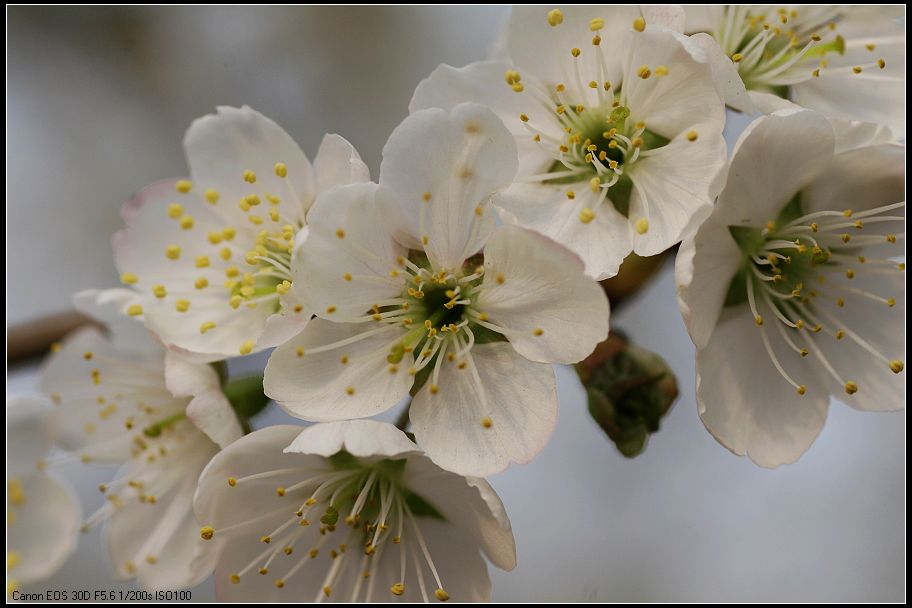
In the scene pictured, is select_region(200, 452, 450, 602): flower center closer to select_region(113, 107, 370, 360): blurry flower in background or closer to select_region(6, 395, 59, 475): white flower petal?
select_region(113, 107, 370, 360): blurry flower in background

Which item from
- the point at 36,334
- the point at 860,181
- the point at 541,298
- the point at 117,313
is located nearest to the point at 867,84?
the point at 860,181

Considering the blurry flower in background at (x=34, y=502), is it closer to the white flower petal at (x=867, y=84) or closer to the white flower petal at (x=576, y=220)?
the white flower petal at (x=576, y=220)

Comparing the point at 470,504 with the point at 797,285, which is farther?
the point at 797,285

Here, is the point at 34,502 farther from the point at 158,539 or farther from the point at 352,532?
the point at 352,532

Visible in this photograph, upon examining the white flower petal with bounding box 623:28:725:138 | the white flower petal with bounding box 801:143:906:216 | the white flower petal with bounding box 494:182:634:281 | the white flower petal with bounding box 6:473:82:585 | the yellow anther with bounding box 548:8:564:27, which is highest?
the yellow anther with bounding box 548:8:564:27

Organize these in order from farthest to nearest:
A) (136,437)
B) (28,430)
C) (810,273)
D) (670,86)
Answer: (28,430)
(136,437)
(810,273)
(670,86)

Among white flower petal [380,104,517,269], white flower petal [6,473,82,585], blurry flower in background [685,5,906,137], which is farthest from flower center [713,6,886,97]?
white flower petal [6,473,82,585]
